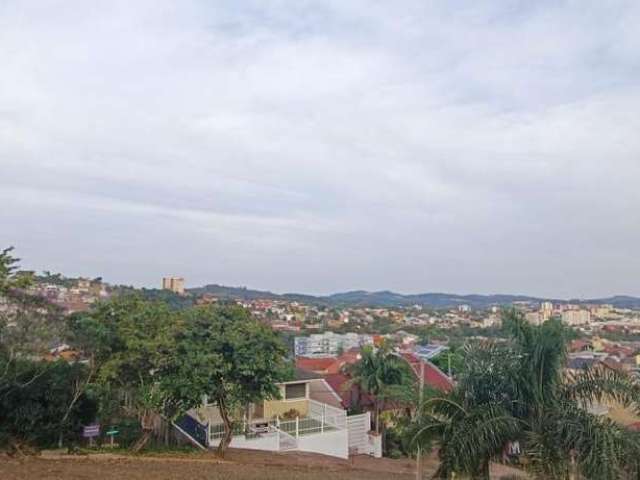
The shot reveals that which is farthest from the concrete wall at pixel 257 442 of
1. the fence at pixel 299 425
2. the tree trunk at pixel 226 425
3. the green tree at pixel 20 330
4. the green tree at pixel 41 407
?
the green tree at pixel 20 330

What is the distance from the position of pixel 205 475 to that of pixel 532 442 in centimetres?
785

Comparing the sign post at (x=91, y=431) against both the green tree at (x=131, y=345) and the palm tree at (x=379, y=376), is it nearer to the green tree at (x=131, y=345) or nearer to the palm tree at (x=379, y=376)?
the green tree at (x=131, y=345)

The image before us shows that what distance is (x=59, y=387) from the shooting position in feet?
55.0

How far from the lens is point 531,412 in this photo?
10.4m

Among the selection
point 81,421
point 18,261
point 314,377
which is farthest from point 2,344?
point 314,377

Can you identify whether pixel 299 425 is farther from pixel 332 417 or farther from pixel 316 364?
pixel 316 364

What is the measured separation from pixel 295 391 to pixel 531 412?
57.7 feet

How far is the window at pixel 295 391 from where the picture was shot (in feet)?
87.0

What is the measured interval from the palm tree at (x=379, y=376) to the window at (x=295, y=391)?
8.83ft

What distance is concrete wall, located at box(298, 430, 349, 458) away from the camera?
22.6 m

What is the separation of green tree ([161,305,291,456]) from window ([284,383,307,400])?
27.4 feet

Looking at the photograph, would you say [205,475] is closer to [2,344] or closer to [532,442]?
[2,344]

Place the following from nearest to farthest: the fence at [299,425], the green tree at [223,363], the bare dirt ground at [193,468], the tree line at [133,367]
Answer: the bare dirt ground at [193,468], the tree line at [133,367], the green tree at [223,363], the fence at [299,425]

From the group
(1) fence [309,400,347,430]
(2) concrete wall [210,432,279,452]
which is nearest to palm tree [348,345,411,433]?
(1) fence [309,400,347,430]
